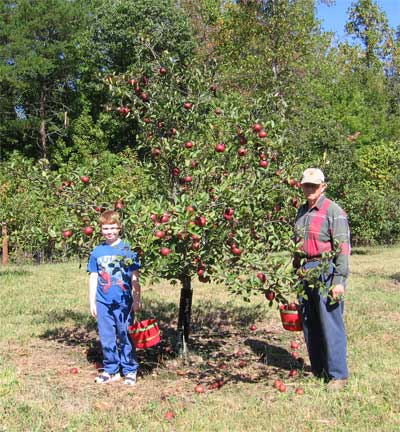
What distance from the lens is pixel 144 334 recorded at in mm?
4383

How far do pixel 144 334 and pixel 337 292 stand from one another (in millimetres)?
1515

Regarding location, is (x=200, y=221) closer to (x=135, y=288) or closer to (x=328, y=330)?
(x=135, y=288)

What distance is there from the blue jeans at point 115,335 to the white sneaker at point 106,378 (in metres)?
0.03

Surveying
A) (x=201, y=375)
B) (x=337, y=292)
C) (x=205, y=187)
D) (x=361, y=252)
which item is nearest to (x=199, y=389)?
(x=201, y=375)

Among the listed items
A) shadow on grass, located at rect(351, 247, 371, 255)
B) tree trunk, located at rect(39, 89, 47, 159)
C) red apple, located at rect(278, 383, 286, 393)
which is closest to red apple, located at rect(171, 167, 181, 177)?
red apple, located at rect(278, 383, 286, 393)

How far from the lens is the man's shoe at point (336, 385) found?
425 cm

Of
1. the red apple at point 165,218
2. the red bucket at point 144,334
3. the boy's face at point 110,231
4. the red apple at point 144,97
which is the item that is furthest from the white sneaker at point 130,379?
the red apple at point 144,97

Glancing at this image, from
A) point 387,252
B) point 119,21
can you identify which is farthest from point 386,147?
point 119,21

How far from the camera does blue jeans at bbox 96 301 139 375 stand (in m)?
4.52

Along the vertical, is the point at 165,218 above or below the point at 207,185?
below

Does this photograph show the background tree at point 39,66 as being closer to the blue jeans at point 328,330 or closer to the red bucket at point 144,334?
the red bucket at point 144,334

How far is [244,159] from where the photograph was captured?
15.6 ft

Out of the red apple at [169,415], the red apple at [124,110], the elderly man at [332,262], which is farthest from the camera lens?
the red apple at [124,110]

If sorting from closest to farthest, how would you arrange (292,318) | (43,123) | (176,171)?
(292,318)
(176,171)
(43,123)
